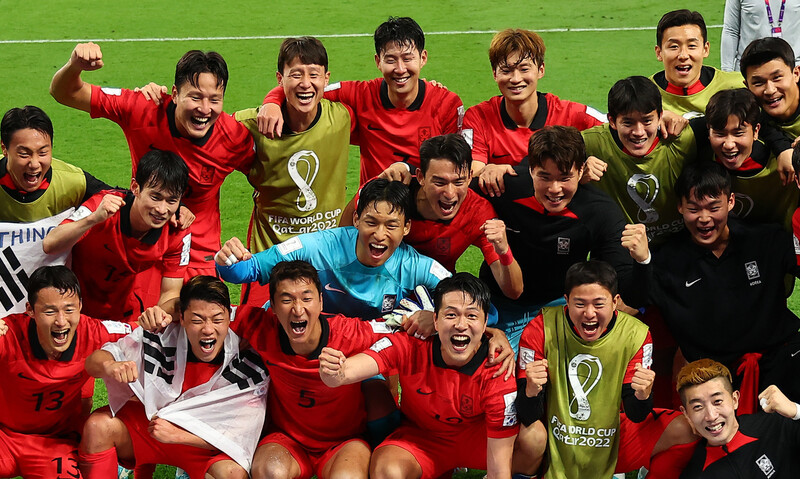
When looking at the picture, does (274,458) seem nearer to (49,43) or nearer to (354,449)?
(354,449)

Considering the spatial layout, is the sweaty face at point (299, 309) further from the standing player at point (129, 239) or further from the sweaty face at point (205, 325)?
the standing player at point (129, 239)

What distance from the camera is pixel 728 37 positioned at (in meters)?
7.77

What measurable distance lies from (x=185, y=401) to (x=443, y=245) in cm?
163

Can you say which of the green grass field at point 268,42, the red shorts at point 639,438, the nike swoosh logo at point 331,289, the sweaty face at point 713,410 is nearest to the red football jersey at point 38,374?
the nike swoosh logo at point 331,289

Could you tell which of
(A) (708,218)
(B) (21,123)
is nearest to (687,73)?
(A) (708,218)

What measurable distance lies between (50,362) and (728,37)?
18.7 ft

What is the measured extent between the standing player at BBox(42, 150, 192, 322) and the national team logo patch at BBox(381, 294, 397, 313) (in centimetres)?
111

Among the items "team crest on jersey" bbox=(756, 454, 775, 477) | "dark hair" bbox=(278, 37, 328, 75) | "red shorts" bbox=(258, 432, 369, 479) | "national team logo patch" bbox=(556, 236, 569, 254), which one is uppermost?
"dark hair" bbox=(278, 37, 328, 75)

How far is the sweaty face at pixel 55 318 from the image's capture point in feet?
15.6

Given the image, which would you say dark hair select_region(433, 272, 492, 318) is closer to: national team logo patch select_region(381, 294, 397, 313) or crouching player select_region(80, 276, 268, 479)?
national team logo patch select_region(381, 294, 397, 313)

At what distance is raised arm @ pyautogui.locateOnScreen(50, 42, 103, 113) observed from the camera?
5.49 metres

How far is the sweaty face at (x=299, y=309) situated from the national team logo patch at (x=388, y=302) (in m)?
0.52

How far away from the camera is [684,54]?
19.4 feet

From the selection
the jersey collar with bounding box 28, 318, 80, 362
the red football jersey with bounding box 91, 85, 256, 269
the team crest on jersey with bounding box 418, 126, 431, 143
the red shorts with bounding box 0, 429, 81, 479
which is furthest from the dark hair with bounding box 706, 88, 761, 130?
the red shorts with bounding box 0, 429, 81, 479
